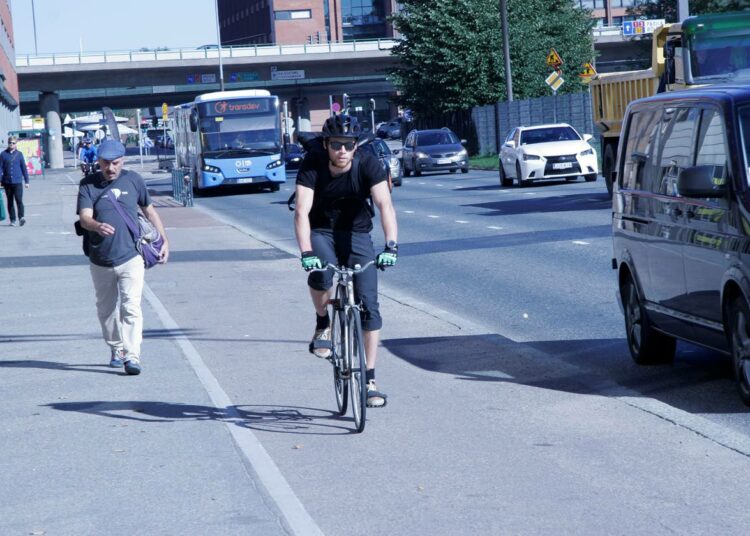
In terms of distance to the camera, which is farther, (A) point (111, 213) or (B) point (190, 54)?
(B) point (190, 54)

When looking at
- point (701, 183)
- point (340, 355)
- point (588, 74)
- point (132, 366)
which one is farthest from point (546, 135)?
point (340, 355)

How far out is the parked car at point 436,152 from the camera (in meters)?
48.5

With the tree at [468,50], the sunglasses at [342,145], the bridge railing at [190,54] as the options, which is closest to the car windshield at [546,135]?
the tree at [468,50]

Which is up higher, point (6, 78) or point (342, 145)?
point (6, 78)

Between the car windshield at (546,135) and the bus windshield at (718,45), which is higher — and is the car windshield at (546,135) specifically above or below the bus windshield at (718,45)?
below

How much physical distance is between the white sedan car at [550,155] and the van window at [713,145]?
87.2ft

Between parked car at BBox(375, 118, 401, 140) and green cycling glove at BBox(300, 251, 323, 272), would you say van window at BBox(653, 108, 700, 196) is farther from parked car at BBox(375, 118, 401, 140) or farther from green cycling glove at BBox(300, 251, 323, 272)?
parked car at BBox(375, 118, 401, 140)

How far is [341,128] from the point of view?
7891 millimetres

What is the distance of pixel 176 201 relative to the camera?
139 ft

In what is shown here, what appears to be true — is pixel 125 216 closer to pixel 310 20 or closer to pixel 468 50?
pixel 468 50

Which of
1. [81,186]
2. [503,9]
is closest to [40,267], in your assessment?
[81,186]

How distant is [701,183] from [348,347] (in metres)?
2.19

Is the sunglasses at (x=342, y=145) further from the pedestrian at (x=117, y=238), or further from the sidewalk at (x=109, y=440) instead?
the pedestrian at (x=117, y=238)

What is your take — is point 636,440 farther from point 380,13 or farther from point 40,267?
point 380,13
